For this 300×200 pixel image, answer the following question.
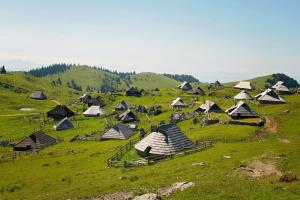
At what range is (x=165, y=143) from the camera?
168ft

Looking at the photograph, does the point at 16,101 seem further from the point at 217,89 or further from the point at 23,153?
the point at 23,153

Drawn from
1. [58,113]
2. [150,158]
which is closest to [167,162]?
[150,158]

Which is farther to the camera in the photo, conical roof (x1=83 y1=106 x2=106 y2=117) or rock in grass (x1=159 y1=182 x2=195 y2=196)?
conical roof (x1=83 y1=106 x2=106 y2=117)

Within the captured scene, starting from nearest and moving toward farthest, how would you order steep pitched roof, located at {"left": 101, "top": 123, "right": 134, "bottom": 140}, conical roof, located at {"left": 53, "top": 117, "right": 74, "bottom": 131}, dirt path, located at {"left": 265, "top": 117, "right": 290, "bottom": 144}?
dirt path, located at {"left": 265, "top": 117, "right": 290, "bottom": 144}, steep pitched roof, located at {"left": 101, "top": 123, "right": 134, "bottom": 140}, conical roof, located at {"left": 53, "top": 117, "right": 74, "bottom": 131}

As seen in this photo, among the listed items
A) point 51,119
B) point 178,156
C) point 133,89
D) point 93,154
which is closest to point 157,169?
point 178,156

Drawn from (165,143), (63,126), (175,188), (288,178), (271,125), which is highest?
(271,125)

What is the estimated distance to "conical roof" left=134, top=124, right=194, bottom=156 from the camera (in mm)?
50531

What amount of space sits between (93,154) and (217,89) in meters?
115

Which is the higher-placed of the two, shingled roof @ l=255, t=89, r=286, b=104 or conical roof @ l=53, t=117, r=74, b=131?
shingled roof @ l=255, t=89, r=286, b=104

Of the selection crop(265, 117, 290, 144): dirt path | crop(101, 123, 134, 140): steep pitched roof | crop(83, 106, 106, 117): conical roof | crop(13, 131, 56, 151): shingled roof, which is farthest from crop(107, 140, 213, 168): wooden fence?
crop(83, 106, 106, 117): conical roof

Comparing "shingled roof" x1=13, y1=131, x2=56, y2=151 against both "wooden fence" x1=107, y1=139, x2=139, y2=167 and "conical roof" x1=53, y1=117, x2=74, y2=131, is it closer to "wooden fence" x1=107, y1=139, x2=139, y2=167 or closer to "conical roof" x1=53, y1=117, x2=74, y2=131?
"conical roof" x1=53, y1=117, x2=74, y2=131

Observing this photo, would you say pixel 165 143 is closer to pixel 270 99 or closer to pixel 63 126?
pixel 63 126

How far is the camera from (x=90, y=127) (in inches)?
4008

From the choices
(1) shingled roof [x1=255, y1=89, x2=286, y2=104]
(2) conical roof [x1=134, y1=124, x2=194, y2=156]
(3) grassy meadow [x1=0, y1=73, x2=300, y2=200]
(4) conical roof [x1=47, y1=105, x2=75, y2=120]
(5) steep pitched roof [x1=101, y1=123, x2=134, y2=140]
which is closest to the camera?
(3) grassy meadow [x1=0, y1=73, x2=300, y2=200]
